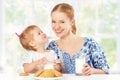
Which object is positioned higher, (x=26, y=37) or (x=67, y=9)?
(x=67, y=9)

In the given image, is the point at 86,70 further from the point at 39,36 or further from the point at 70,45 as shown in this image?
the point at 39,36

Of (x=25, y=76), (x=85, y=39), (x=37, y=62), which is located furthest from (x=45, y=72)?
(x=85, y=39)

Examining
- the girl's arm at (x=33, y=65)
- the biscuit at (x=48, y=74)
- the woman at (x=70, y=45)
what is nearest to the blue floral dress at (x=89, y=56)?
the woman at (x=70, y=45)

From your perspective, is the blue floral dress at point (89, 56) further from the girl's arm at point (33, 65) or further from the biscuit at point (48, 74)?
the biscuit at point (48, 74)

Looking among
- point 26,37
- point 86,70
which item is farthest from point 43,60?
point 86,70

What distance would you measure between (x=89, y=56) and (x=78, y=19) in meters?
0.26

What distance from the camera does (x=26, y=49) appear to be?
1.83m

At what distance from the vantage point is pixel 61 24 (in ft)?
5.97

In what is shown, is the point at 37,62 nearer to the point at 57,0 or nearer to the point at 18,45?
the point at 18,45

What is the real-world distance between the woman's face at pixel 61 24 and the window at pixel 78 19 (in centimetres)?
4

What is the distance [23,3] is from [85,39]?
0.49 metres

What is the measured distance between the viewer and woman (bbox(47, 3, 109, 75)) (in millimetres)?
1820

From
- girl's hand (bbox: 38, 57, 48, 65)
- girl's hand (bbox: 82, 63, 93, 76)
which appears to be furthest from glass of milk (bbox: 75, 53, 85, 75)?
girl's hand (bbox: 38, 57, 48, 65)

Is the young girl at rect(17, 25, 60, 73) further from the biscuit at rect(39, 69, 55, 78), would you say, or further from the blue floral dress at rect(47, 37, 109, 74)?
the biscuit at rect(39, 69, 55, 78)
